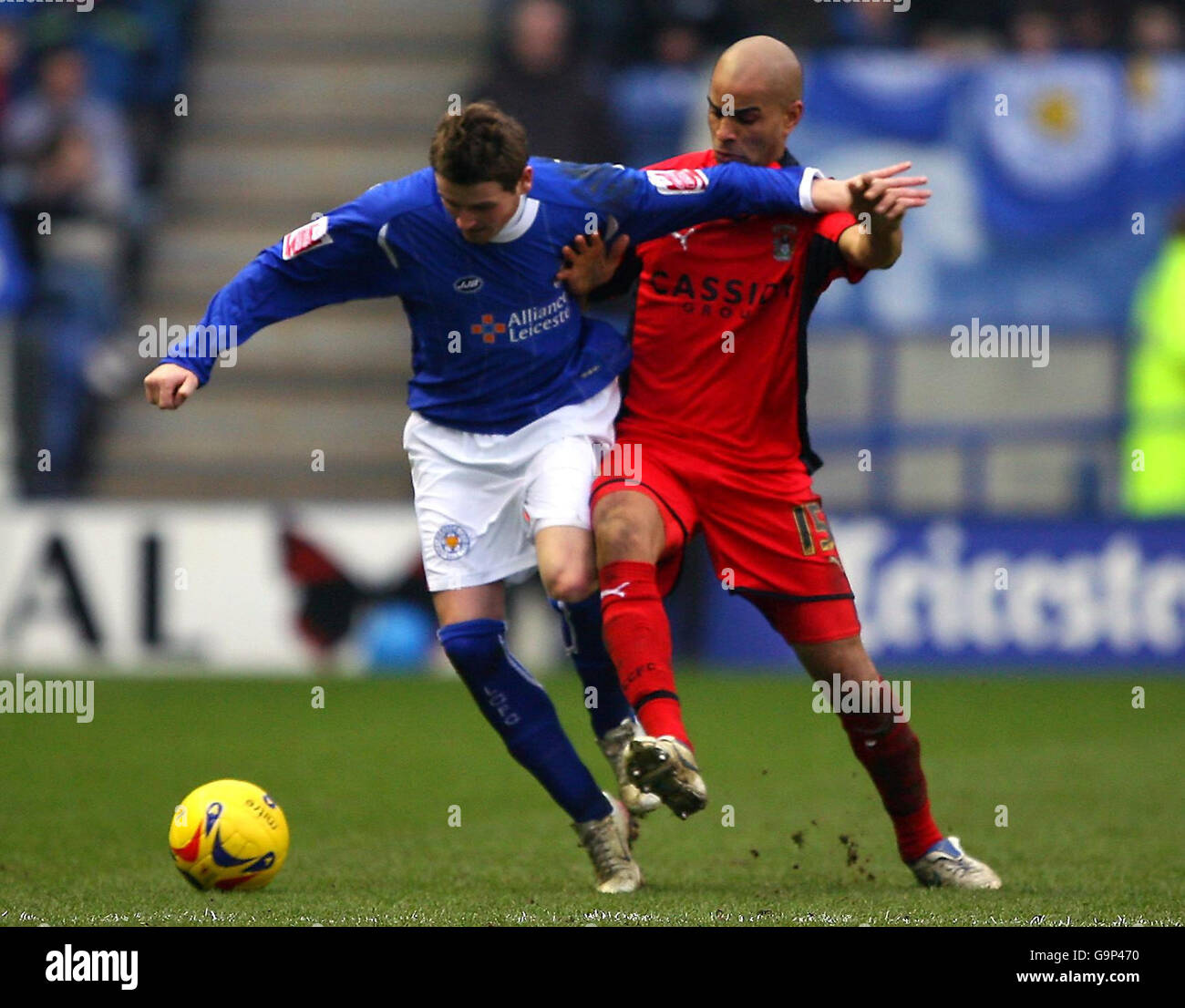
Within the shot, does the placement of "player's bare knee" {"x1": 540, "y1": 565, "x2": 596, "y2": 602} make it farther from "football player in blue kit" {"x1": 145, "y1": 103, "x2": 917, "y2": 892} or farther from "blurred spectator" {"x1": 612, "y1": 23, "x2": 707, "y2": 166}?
"blurred spectator" {"x1": 612, "y1": 23, "x2": 707, "y2": 166}

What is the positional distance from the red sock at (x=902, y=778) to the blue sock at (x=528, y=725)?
2.52ft

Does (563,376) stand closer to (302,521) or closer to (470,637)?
(470,637)

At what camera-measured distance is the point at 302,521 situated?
526 inches

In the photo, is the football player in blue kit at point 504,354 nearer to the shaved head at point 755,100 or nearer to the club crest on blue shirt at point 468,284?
the club crest on blue shirt at point 468,284

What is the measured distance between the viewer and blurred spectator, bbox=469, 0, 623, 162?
1442 cm

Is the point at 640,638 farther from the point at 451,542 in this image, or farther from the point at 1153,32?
the point at 1153,32

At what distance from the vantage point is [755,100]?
5.84m

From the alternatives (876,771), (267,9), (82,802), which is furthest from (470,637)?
(267,9)

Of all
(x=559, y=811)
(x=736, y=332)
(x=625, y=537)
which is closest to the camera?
(x=625, y=537)

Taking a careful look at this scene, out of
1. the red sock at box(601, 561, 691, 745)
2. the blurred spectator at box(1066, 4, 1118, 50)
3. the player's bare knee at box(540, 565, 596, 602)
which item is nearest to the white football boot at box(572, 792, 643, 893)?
the red sock at box(601, 561, 691, 745)

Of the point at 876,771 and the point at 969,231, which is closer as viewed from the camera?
the point at 876,771

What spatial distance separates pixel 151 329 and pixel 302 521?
3.21 m

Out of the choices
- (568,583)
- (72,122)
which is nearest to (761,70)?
(568,583)

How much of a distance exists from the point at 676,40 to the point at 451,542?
10.2 m
